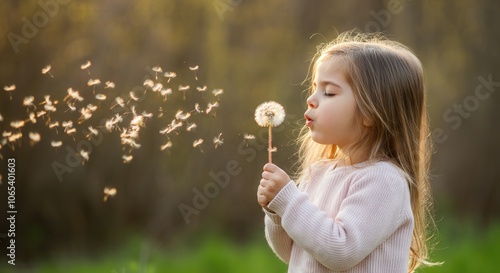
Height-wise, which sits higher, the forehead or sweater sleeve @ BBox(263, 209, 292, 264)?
the forehead

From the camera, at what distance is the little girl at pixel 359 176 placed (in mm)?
1738

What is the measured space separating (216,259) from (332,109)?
7.30ft

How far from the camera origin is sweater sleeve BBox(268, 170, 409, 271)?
172 centimetres

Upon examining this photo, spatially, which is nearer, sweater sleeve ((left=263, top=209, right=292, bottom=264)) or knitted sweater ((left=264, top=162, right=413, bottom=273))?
knitted sweater ((left=264, top=162, right=413, bottom=273))

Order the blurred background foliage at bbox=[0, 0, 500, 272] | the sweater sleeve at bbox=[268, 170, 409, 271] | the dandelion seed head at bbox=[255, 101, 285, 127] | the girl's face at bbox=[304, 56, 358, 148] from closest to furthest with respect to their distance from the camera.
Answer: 1. the sweater sleeve at bbox=[268, 170, 409, 271]
2. the girl's face at bbox=[304, 56, 358, 148]
3. the dandelion seed head at bbox=[255, 101, 285, 127]
4. the blurred background foliage at bbox=[0, 0, 500, 272]

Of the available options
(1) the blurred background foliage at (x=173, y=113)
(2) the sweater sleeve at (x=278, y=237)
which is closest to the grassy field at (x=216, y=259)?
(1) the blurred background foliage at (x=173, y=113)

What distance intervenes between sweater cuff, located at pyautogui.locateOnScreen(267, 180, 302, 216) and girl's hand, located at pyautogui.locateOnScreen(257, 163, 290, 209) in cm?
1

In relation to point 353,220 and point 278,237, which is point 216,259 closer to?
point 278,237

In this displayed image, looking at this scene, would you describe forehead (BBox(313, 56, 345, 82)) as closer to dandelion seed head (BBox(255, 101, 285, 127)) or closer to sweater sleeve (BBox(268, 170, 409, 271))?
dandelion seed head (BBox(255, 101, 285, 127))

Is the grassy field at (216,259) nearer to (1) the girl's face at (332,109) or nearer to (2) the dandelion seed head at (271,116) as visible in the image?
(2) the dandelion seed head at (271,116)

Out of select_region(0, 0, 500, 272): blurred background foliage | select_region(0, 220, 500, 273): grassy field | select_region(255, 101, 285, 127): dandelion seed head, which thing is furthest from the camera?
select_region(0, 0, 500, 272): blurred background foliage

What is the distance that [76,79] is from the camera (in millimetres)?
4004

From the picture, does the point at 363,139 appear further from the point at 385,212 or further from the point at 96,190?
the point at 96,190

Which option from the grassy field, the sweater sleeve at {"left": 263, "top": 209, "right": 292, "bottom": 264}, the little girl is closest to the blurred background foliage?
the grassy field
